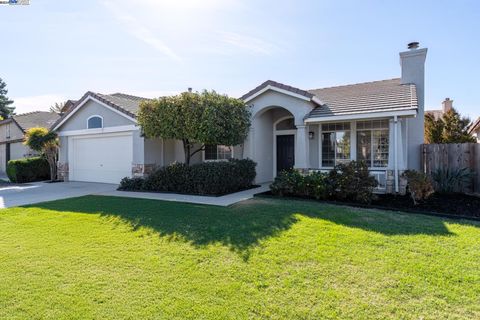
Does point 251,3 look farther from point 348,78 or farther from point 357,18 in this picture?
point 348,78

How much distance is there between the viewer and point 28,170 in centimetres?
1797

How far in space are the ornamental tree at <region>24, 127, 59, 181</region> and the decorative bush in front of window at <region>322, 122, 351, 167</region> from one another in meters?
15.8

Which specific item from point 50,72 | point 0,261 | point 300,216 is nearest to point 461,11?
point 300,216

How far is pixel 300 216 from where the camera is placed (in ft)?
24.6

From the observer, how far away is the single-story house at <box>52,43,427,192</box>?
37.9 ft

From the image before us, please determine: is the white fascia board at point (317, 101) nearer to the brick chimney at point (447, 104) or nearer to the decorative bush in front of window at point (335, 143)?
the decorative bush in front of window at point (335, 143)

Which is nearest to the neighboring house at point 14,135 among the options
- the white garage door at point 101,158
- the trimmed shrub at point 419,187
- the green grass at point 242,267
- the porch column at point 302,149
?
the white garage door at point 101,158

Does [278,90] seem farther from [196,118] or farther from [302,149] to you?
[196,118]

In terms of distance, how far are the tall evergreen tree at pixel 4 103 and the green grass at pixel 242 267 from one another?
55.5 meters

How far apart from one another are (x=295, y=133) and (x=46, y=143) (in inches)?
579

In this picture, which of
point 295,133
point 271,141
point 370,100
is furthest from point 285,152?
point 370,100

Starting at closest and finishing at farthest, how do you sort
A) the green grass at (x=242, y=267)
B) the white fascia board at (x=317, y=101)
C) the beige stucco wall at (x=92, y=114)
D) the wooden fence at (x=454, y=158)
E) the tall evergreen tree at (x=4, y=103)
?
the green grass at (x=242, y=267) → the wooden fence at (x=454, y=158) → the white fascia board at (x=317, y=101) → the beige stucco wall at (x=92, y=114) → the tall evergreen tree at (x=4, y=103)

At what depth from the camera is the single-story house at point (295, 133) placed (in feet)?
37.9

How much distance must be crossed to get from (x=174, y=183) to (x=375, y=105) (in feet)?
28.3
